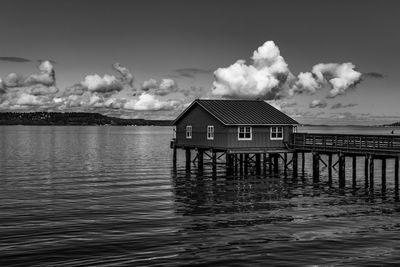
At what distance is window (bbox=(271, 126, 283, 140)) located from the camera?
4812 centimetres

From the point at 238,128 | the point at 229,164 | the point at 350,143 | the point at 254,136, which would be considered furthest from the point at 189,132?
the point at 350,143

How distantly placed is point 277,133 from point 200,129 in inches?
310

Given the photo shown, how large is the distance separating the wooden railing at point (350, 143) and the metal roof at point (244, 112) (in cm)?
219

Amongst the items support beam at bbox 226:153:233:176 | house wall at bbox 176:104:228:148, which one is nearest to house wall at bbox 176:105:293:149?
house wall at bbox 176:104:228:148

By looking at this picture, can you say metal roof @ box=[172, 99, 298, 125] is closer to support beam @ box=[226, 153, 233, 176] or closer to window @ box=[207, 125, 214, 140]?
window @ box=[207, 125, 214, 140]

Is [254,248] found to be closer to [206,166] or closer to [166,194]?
[166,194]

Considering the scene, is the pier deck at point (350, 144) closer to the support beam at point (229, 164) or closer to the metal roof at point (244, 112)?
the metal roof at point (244, 112)

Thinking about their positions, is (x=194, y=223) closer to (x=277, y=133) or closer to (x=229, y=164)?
(x=229, y=164)

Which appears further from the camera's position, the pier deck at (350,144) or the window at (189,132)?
the window at (189,132)

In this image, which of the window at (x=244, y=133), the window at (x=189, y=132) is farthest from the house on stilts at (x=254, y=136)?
the window at (x=189, y=132)

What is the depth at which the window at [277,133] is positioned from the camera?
48.1 metres

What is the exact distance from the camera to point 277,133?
48.3 m

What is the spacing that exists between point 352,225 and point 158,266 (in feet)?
38.7

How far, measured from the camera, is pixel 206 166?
57812 millimetres
